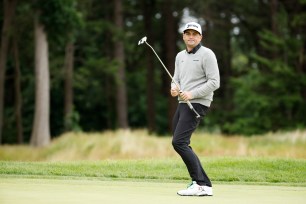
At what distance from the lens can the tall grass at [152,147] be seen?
17.7 m

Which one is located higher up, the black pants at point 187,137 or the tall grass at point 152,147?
the black pants at point 187,137

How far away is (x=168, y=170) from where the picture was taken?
11328 millimetres

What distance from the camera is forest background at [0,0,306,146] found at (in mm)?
27953

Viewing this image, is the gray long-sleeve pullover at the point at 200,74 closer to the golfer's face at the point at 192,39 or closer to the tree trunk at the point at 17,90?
the golfer's face at the point at 192,39

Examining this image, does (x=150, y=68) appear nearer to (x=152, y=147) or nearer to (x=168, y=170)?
(x=152, y=147)

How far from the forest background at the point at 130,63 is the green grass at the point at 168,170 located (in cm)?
1403

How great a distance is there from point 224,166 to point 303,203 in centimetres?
491

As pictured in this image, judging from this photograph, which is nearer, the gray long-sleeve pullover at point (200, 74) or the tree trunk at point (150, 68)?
the gray long-sleeve pullover at point (200, 74)

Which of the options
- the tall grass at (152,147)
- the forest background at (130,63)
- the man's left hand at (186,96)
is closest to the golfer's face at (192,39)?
the man's left hand at (186,96)

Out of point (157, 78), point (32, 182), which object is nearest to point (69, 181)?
point (32, 182)

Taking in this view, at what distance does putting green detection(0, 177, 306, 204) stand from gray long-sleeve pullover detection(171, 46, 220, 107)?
1163 millimetres

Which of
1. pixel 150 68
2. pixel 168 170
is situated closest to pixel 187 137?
pixel 168 170

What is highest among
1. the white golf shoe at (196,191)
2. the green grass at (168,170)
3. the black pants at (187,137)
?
the black pants at (187,137)

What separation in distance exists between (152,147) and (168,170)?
774cm
